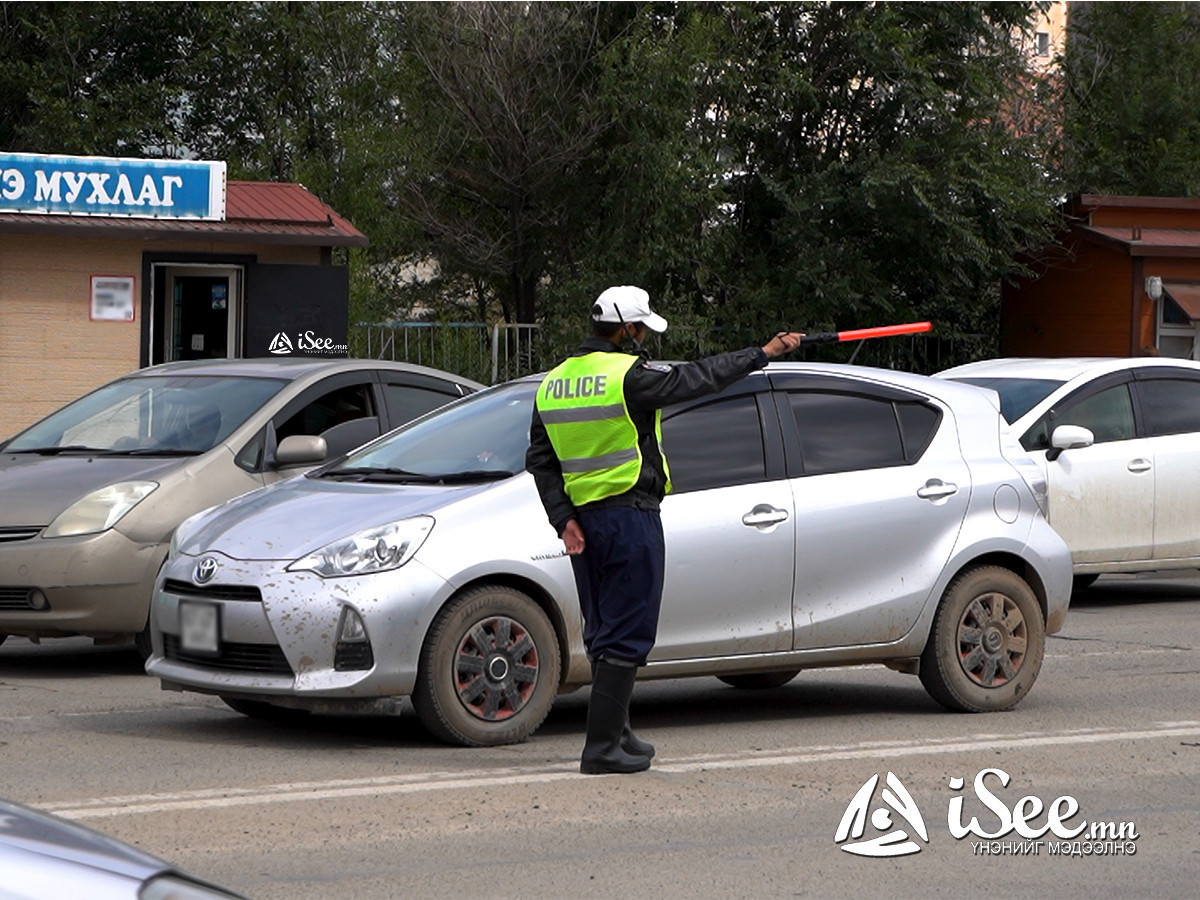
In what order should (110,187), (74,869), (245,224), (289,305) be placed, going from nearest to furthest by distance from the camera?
(74,869), (110,187), (245,224), (289,305)

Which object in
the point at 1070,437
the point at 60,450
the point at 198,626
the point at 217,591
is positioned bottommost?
the point at 198,626

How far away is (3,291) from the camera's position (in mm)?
18719

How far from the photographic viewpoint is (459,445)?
312 inches

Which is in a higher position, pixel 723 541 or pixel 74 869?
pixel 723 541

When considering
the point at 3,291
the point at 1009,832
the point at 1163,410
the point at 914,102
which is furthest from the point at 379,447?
the point at 914,102

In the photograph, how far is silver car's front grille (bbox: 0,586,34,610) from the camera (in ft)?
29.9

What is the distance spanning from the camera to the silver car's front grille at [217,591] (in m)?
7.05

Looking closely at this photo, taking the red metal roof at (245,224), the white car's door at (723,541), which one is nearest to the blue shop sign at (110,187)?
the red metal roof at (245,224)

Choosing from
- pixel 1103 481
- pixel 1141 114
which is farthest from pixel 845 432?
pixel 1141 114

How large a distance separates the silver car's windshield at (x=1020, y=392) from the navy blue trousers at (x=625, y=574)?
667cm

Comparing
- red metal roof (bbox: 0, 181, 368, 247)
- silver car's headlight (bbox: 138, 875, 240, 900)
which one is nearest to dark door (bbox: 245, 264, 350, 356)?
red metal roof (bbox: 0, 181, 368, 247)

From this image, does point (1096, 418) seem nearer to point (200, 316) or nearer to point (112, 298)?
point (112, 298)

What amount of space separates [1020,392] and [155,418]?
6417 mm

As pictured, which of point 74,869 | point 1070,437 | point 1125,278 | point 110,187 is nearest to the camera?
point 74,869
